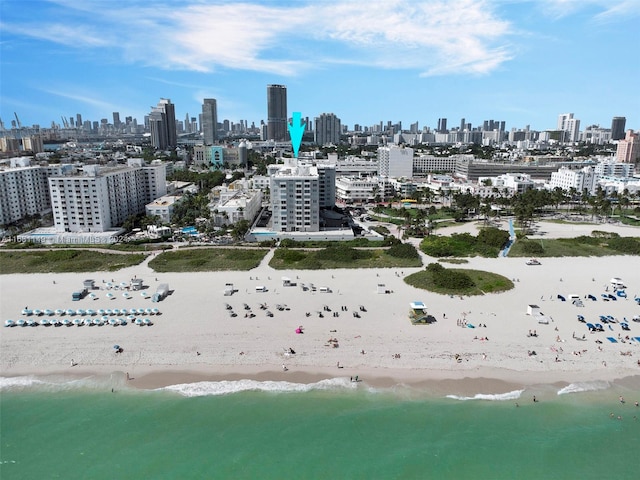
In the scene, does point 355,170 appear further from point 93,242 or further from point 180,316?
point 180,316

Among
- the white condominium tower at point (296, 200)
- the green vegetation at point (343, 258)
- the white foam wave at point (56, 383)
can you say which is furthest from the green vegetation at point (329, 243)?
the white foam wave at point (56, 383)

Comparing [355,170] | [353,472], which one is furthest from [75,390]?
[355,170]

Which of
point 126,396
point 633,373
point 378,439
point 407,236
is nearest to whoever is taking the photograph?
point 378,439

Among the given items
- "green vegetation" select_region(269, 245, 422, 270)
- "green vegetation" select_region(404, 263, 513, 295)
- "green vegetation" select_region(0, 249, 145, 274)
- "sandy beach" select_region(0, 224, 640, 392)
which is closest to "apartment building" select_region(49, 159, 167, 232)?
"green vegetation" select_region(0, 249, 145, 274)

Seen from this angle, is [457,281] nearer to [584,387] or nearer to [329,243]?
[584,387]

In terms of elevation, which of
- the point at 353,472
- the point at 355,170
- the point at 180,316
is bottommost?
the point at 353,472

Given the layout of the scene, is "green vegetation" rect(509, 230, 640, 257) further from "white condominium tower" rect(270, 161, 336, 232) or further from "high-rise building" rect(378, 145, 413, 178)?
"high-rise building" rect(378, 145, 413, 178)

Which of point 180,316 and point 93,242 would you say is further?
point 93,242

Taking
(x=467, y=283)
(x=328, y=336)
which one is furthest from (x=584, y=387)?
(x=328, y=336)

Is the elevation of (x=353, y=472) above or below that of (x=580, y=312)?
below
